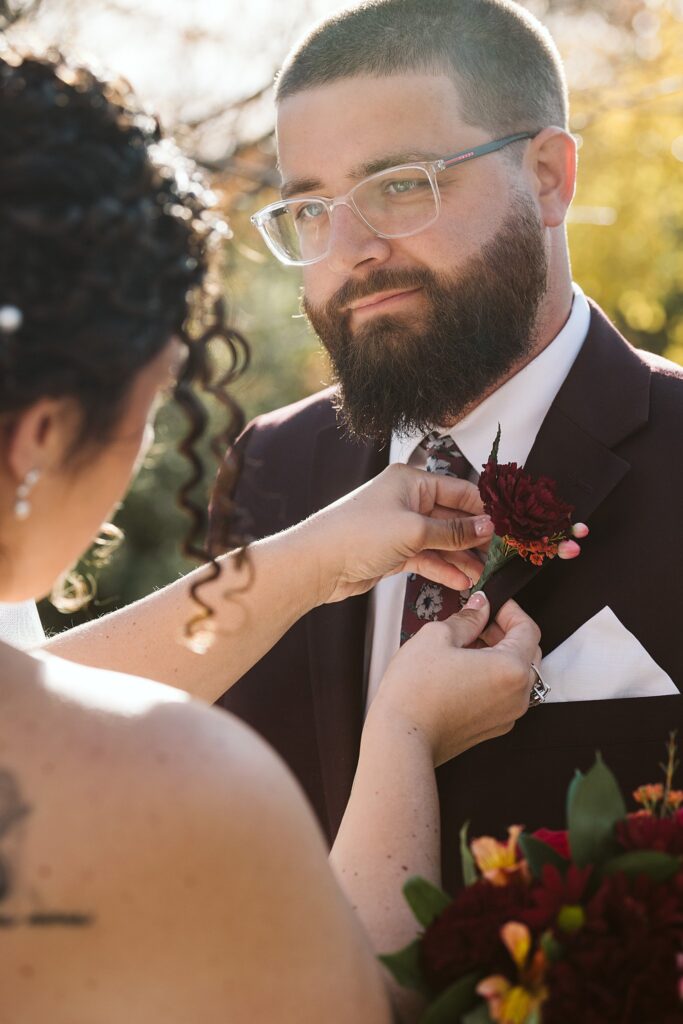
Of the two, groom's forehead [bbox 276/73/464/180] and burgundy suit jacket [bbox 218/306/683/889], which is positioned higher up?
groom's forehead [bbox 276/73/464/180]

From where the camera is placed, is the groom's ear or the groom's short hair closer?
the groom's short hair

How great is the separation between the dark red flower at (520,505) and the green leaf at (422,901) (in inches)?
37.2

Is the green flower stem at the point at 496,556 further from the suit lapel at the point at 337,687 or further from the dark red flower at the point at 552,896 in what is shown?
the dark red flower at the point at 552,896

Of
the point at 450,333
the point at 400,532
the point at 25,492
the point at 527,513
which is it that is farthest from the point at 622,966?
the point at 450,333

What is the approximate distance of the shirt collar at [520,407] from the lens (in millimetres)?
2867

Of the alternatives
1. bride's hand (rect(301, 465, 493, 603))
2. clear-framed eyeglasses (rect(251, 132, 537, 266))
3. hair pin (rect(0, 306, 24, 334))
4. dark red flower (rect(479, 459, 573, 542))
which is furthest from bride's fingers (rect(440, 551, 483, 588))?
hair pin (rect(0, 306, 24, 334))

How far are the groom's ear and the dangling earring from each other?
1.91 metres

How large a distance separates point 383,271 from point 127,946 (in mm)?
1910

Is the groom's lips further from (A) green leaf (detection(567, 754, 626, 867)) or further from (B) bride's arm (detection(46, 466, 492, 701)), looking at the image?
(A) green leaf (detection(567, 754, 626, 867))

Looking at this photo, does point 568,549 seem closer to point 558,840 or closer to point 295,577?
point 295,577

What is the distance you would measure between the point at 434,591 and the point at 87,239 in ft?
5.08

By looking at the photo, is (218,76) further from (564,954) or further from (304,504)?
(564,954)

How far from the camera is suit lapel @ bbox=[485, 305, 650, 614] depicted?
2.62 metres

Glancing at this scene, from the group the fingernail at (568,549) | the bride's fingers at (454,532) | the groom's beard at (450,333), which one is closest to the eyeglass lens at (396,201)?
the groom's beard at (450,333)
